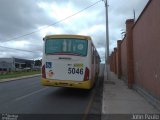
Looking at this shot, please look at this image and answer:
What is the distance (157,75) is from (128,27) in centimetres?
941

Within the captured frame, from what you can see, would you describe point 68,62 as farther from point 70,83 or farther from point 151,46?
point 151,46

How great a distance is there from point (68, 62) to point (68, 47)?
82 cm

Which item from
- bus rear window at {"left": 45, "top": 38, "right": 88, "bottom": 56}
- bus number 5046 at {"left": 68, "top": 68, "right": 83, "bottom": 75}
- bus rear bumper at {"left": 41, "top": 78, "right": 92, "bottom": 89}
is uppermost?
bus rear window at {"left": 45, "top": 38, "right": 88, "bottom": 56}

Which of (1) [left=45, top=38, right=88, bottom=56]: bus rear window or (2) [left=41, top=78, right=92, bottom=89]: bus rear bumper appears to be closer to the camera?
(2) [left=41, top=78, right=92, bottom=89]: bus rear bumper

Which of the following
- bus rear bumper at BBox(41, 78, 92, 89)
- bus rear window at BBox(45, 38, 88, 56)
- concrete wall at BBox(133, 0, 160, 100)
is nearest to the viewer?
concrete wall at BBox(133, 0, 160, 100)

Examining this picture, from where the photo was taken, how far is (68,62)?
52.5 ft

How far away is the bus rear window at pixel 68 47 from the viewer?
16.1 metres

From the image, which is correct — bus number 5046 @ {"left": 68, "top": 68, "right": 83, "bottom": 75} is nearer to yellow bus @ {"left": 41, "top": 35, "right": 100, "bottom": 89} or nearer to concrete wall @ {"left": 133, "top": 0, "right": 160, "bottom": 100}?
yellow bus @ {"left": 41, "top": 35, "right": 100, "bottom": 89}

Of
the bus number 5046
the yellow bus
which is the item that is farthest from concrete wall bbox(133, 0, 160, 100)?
the bus number 5046

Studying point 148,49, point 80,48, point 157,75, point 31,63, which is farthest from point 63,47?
point 31,63

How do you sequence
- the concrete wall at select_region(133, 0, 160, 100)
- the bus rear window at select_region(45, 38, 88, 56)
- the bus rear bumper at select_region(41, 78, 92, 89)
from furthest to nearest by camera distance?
the bus rear window at select_region(45, 38, 88, 56) → the bus rear bumper at select_region(41, 78, 92, 89) → the concrete wall at select_region(133, 0, 160, 100)

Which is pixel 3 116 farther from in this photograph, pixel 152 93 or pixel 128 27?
pixel 128 27

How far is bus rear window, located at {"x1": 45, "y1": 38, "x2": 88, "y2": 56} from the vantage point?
52.8 feet

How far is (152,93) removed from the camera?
13.1 meters
